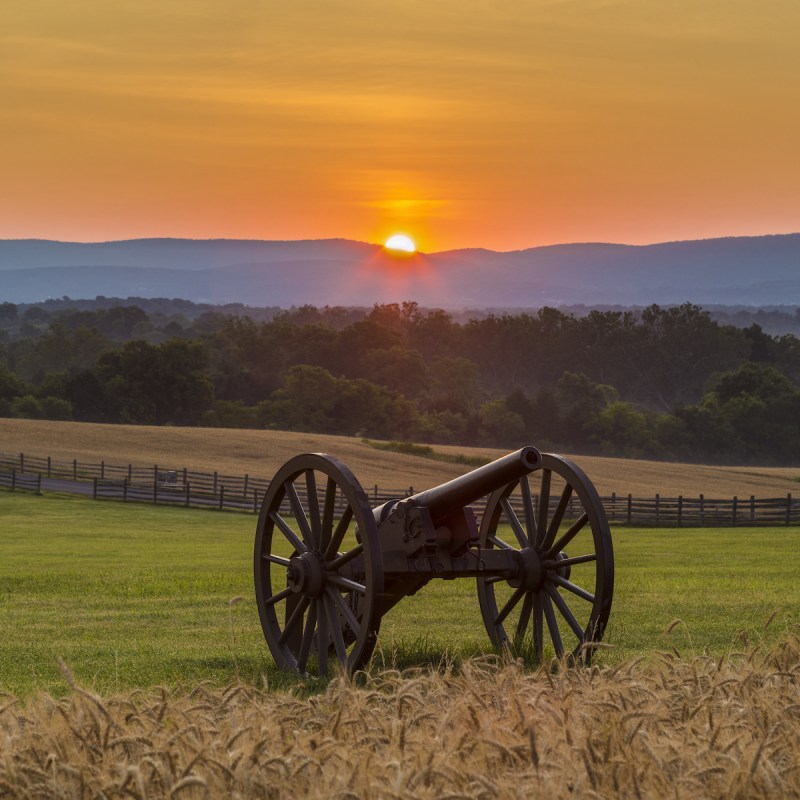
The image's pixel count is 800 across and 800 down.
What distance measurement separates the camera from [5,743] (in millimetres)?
6910

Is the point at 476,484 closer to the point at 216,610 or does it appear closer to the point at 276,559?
the point at 276,559

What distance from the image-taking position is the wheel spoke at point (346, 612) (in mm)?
10625

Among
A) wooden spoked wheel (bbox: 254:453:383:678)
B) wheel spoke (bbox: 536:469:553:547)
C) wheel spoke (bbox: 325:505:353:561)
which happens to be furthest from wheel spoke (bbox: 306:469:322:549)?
wheel spoke (bbox: 536:469:553:547)

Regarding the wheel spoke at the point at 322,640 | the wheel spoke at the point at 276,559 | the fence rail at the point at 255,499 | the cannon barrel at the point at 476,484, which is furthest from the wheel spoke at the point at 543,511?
the fence rail at the point at 255,499

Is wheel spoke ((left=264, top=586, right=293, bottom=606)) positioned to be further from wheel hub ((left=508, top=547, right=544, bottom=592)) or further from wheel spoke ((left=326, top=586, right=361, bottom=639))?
wheel hub ((left=508, top=547, right=544, bottom=592))

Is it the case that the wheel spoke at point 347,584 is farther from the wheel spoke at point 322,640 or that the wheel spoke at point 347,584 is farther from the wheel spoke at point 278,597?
the wheel spoke at point 278,597

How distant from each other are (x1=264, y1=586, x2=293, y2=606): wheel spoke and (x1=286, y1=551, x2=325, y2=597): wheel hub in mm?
208

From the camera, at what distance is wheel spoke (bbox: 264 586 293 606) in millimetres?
11660

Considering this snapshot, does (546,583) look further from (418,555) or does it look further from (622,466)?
(622,466)

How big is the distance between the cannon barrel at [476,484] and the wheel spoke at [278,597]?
4.46ft

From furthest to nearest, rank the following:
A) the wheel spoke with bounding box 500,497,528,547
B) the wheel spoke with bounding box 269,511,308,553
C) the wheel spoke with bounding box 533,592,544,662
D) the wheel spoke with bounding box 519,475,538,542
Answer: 1. the wheel spoke with bounding box 500,497,528,547
2. the wheel spoke with bounding box 519,475,538,542
3. the wheel spoke with bounding box 533,592,544,662
4. the wheel spoke with bounding box 269,511,308,553

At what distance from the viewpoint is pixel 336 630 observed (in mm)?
11031

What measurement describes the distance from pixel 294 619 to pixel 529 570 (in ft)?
6.88

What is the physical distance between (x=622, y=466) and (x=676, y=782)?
83.7m
